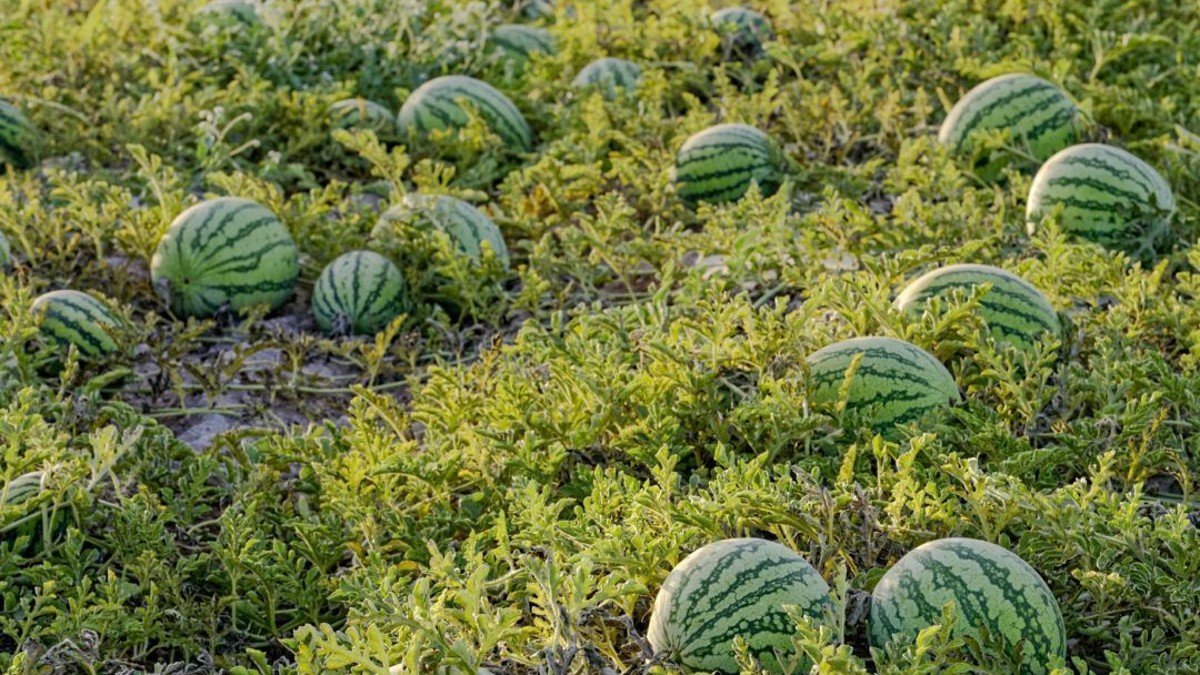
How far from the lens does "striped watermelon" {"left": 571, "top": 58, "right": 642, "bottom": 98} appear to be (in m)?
6.23

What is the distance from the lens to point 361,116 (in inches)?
230

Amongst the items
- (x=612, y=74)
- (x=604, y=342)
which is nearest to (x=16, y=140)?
(x=612, y=74)

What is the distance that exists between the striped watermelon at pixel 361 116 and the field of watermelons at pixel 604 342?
0.03m

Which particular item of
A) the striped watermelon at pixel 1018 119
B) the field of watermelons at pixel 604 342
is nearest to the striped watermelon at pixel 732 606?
the field of watermelons at pixel 604 342

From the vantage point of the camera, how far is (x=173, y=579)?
3318 millimetres

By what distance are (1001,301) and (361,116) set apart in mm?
2938

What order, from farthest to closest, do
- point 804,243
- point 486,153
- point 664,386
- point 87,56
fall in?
point 87,56, point 486,153, point 804,243, point 664,386

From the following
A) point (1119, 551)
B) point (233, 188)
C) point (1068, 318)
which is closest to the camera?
point (1119, 551)

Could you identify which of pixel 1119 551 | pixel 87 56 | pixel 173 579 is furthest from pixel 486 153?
pixel 1119 551

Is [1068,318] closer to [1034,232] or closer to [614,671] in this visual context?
[1034,232]

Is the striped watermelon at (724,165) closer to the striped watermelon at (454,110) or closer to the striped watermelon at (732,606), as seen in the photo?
the striped watermelon at (454,110)

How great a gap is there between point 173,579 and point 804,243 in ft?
7.44

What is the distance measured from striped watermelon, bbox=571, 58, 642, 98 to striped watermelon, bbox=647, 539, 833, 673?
371cm

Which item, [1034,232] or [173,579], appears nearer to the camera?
[173,579]
